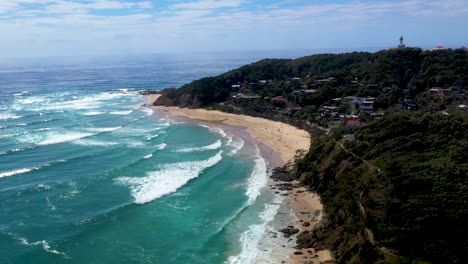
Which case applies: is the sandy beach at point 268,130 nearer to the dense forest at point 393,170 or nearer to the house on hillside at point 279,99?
the dense forest at point 393,170

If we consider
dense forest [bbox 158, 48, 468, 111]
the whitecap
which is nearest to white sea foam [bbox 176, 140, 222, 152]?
the whitecap

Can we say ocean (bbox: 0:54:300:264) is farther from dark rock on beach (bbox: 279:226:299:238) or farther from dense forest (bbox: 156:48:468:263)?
dense forest (bbox: 156:48:468:263)

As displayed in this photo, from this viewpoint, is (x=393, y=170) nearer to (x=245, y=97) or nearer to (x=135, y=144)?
(x=135, y=144)

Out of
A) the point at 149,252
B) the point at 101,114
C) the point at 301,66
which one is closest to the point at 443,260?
the point at 149,252

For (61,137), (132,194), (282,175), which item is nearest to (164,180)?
(132,194)

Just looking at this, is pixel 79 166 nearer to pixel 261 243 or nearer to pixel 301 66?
pixel 261 243
